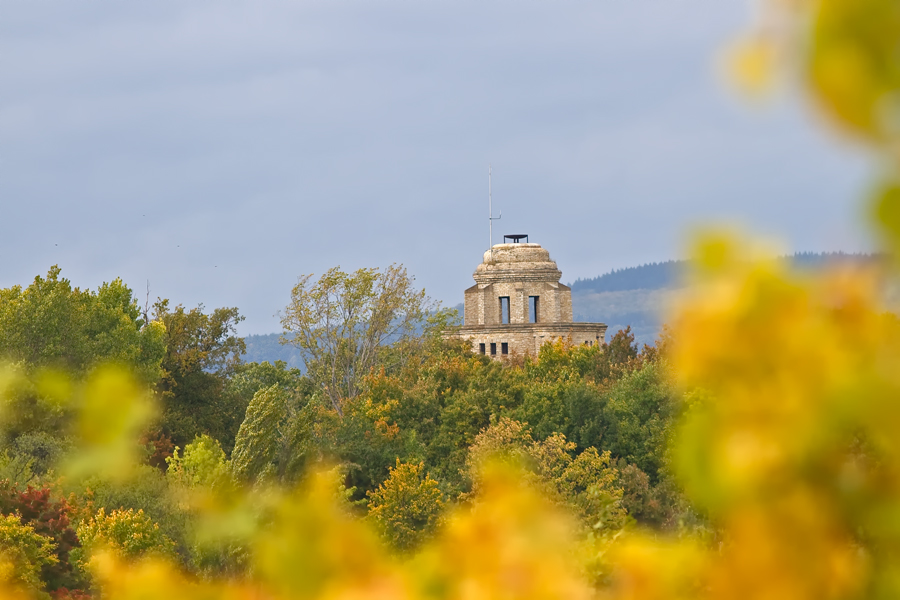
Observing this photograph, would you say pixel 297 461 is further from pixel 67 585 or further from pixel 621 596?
pixel 621 596

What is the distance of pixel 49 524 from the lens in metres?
19.2

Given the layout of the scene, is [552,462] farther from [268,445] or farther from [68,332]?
[68,332]

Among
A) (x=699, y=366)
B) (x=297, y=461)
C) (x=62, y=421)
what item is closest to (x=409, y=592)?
(x=699, y=366)

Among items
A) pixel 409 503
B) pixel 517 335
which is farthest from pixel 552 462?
pixel 517 335

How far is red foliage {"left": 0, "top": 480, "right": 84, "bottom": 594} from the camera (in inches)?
734

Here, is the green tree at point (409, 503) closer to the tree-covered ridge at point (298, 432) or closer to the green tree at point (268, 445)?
the tree-covered ridge at point (298, 432)

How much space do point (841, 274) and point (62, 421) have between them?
31.2 metres

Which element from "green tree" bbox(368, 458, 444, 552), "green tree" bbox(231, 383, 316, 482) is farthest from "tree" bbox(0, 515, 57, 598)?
"green tree" bbox(368, 458, 444, 552)

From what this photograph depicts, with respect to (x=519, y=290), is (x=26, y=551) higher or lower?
lower

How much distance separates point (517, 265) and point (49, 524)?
141 ft

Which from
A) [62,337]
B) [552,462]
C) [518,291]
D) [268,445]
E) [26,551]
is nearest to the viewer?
[26,551]

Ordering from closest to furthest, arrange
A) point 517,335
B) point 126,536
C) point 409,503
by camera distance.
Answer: point 126,536
point 409,503
point 517,335

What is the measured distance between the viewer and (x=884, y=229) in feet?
3.28

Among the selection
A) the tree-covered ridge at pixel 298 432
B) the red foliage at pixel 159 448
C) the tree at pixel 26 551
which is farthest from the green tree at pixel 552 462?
the tree at pixel 26 551
